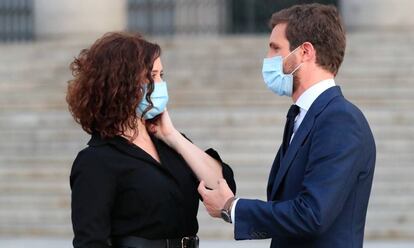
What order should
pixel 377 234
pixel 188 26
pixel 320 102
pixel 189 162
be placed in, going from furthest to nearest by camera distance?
1. pixel 188 26
2. pixel 377 234
3. pixel 189 162
4. pixel 320 102

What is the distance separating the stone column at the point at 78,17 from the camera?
15.8 m

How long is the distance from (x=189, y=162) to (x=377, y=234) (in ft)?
20.4

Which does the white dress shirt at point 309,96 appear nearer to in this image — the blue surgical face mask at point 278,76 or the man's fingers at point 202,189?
the blue surgical face mask at point 278,76

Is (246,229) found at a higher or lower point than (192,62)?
higher

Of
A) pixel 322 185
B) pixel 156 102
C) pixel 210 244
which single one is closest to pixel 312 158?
pixel 322 185

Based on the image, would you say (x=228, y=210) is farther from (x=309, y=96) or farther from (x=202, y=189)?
(x=309, y=96)

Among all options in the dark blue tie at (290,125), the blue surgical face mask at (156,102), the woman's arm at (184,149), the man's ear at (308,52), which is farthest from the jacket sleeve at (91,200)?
the man's ear at (308,52)

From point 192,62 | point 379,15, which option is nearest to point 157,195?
point 192,62

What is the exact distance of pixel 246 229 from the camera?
3.34 m

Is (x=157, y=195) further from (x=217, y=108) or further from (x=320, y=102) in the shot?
(x=217, y=108)

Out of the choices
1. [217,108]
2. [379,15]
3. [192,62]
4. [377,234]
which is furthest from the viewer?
[379,15]

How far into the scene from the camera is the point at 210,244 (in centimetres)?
946

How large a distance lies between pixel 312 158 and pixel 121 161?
700mm

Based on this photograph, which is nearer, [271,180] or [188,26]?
[271,180]
